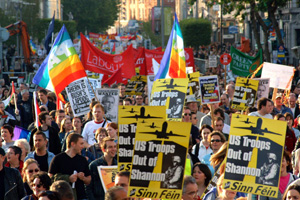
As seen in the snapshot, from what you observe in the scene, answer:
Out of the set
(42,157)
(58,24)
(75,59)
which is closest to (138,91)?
(75,59)

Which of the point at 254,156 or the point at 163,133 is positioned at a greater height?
the point at 163,133

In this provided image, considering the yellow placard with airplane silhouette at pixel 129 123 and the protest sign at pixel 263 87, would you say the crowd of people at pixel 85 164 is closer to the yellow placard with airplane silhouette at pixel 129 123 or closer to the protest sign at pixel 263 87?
the yellow placard with airplane silhouette at pixel 129 123

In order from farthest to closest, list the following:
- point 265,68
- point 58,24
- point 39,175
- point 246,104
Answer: point 58,24 < point 265,68 < point 246,104 < point 39,175

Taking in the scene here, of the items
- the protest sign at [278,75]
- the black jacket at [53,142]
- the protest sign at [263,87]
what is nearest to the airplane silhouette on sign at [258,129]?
the black jacket at [53,142]

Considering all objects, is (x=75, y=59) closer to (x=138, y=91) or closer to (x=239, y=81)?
(x=239, y=81)

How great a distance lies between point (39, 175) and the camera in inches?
261

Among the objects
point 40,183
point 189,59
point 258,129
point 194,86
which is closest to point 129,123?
point 40,183

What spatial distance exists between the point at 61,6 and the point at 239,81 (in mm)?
81132

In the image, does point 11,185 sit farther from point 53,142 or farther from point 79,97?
point 79,97

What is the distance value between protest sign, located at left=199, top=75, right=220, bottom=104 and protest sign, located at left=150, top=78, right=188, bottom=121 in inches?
120

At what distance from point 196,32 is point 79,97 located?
4835 centimetres

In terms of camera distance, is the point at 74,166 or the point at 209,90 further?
the point at 209,90

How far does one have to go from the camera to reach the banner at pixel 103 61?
16922 millimetres

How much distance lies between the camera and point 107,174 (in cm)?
740
